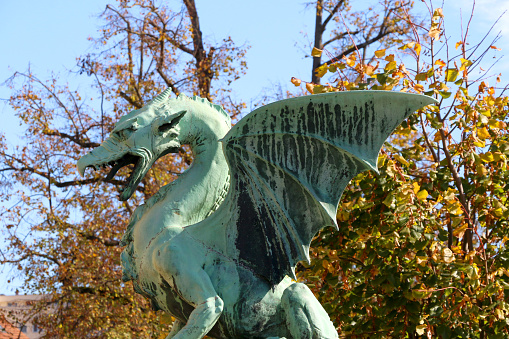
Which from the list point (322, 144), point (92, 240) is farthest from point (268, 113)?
point (92, 240)

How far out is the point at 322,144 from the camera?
367cm

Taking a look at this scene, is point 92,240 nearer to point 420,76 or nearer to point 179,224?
point 420,76

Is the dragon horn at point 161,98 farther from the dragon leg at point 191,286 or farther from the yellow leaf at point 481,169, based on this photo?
the yellow leaf at point 481,169

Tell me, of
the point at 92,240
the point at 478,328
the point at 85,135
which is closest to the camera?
the point at 478,328

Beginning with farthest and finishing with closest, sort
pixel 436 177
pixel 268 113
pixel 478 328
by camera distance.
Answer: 1. pixel 436 177
2. pixel 478 328
3. pixel 268 113

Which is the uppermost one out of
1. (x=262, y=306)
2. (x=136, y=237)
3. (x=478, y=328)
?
(x=136, y=237)

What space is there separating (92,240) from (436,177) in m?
7.07

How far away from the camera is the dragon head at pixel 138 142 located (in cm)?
367

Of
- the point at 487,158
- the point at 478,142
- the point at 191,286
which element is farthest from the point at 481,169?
the point at 191,286

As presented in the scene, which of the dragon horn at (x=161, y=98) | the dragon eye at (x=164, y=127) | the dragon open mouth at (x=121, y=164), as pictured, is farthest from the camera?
the dragon horn at (x=161, y=98)

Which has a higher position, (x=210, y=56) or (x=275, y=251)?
(x=210, y=56)

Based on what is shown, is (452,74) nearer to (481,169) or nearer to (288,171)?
(481,169)

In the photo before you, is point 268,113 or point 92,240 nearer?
point 268,113

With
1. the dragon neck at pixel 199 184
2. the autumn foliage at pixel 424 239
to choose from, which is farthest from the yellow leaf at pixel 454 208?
the dragon neck at pixel 199 184
